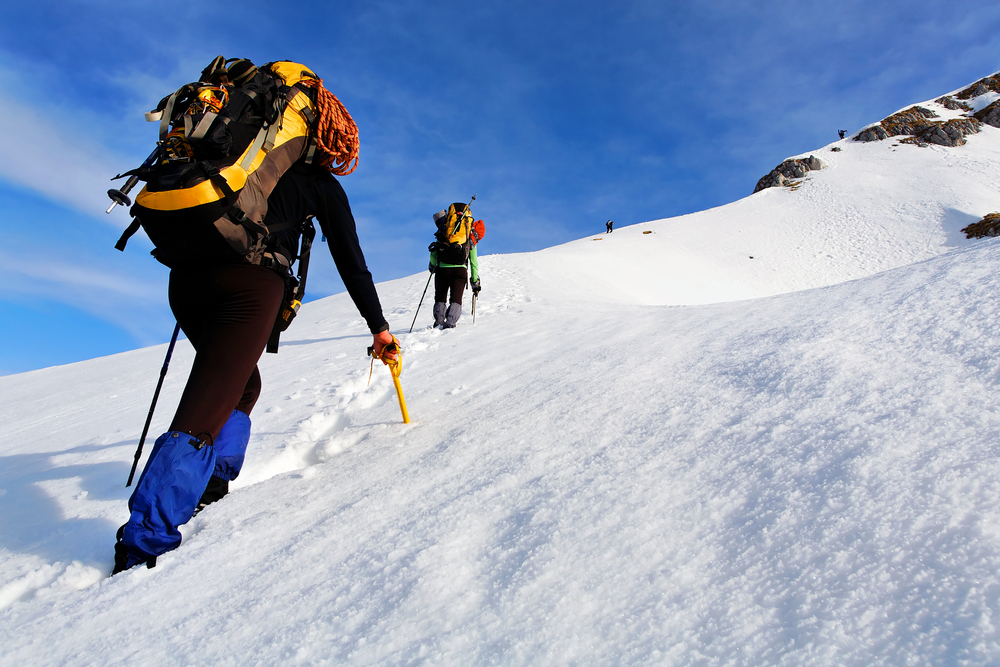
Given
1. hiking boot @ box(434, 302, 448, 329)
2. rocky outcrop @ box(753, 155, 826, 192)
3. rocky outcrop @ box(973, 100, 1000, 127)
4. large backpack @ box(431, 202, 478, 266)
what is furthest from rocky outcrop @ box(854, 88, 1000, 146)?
hiking boot @ box(434, 302, 448, 329)

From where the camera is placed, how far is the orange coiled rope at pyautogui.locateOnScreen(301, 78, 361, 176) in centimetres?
192

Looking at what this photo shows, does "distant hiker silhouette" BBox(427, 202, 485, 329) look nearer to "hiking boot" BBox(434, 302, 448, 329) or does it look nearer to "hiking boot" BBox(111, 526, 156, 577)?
"hiking boot" BBox(434, 302, 448, 329)

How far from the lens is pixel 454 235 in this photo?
679cm

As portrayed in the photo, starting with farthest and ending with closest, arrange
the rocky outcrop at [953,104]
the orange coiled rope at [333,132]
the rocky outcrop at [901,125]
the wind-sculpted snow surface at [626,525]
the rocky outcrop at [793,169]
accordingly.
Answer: the rocky outcrop at [953,104] → the rocky outcrop at [901,125] → the rocky outcrop at [793,169] → the orange coiled rope at [333,132] → the wind-sculpted snow surface at [626,525]

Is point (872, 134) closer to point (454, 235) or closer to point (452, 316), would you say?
point (454, 235)

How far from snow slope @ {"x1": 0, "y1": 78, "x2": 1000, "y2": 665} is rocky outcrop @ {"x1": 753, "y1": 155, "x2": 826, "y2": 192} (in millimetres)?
38158

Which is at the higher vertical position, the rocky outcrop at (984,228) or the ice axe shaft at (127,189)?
the rocky outcrop at (984,228)

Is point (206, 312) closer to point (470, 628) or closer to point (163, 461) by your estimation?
point (163, 461)

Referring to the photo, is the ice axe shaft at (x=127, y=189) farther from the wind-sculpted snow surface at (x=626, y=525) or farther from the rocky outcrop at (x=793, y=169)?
the rocky outcrop at (x=793, y=169)

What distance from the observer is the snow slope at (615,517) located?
0.94 metres

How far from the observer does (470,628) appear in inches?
41.4

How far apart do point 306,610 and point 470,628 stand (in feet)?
1.45

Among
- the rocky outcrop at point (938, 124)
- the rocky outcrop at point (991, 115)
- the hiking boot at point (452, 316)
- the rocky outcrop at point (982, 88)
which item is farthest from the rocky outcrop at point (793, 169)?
the hiking boot at point (452, 316)

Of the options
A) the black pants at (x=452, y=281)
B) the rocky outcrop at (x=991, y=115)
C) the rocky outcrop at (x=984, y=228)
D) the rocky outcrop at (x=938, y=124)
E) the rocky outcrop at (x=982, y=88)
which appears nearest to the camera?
the black pants at (x=452, y=281)
